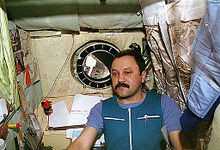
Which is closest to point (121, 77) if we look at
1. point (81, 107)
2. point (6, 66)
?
point (81, 107)

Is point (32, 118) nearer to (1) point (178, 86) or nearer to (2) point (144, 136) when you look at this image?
(2) point (144, 136)

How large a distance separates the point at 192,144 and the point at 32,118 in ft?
3.56

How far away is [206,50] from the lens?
95 centimetres

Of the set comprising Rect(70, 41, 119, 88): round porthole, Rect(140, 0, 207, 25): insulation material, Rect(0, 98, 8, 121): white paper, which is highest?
Rect(140, 0, 207, 25): insulation material

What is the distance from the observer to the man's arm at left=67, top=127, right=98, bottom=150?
2.06 metres

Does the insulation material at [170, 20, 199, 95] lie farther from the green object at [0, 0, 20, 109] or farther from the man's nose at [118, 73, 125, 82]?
the green object at [0, 0, 20, 109]

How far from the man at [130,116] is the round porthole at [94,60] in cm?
19

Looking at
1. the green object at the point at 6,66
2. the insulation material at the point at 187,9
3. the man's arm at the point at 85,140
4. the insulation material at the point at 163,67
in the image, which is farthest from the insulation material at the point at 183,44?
the green object at the point at 6,66

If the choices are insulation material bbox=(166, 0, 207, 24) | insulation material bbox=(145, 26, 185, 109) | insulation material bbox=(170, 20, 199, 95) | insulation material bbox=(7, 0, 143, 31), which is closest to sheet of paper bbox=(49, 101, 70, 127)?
insulation material bbox=(7, 0, 143, 31)

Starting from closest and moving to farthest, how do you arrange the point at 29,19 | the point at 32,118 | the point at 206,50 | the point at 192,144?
the point at 206,50, the point at 192,144, the point at 29,19, the point at 32,118

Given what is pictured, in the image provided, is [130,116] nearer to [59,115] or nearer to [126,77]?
[126,77]

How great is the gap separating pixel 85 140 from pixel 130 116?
1.12ft

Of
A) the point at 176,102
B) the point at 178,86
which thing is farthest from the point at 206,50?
the point at 176,102

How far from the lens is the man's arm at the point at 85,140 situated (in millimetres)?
2062
